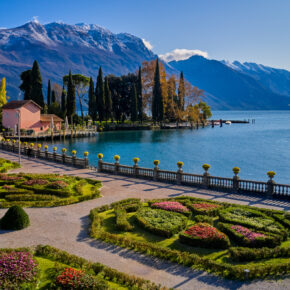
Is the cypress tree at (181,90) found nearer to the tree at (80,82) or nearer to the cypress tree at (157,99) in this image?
the cypress tree at (157,99)

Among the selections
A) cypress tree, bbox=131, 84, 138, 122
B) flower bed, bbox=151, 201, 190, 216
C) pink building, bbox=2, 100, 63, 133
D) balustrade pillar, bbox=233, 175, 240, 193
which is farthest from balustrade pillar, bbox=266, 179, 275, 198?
cypress tree, bbox=131, 84, 138, 122

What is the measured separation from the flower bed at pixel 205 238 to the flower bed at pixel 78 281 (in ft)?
15.4

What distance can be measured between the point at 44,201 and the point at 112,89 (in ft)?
323

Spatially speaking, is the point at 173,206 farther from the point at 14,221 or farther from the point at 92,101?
the point at 92,101

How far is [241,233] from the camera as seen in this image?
1358 cm

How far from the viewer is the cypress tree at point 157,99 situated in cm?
10581

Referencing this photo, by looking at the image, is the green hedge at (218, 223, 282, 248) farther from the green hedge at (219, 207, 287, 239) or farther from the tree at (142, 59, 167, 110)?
the tree at (142, 59, 167, 110)

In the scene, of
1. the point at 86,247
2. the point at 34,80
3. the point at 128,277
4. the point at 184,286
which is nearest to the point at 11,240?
the point at 86,247

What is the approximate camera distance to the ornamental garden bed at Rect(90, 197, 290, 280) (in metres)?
11.5

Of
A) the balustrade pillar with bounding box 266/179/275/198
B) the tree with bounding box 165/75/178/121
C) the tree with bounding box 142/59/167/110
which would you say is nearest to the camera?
the balustrade pillar with bounding box 266/179/275/198

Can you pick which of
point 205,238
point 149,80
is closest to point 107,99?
point 149,80

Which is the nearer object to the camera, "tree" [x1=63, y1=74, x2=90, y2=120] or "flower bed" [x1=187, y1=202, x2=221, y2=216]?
"flower bed" [x1=187, y1=202, x2=221, y2=216]

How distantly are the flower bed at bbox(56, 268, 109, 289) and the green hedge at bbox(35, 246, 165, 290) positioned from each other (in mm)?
782

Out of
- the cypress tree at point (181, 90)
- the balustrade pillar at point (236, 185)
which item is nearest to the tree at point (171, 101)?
the cypress tree at point (181, 90)
